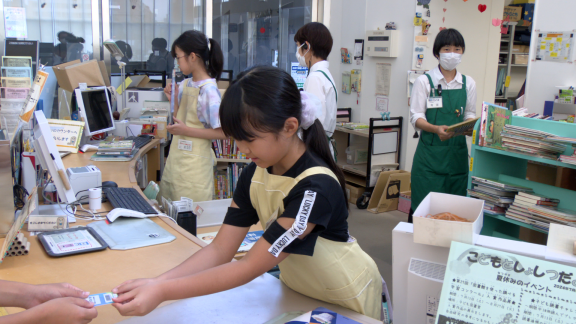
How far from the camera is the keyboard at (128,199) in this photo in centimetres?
218

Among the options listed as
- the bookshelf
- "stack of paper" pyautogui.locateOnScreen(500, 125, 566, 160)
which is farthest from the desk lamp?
the bookshelf

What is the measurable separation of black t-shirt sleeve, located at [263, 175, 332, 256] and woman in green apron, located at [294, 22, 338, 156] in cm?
203

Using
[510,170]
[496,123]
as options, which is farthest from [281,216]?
[510,170]

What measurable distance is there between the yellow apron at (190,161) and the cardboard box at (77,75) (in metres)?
1.52

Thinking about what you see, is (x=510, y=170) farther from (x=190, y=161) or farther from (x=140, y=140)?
(x=140, y=140)

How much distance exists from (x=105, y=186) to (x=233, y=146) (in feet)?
6.26

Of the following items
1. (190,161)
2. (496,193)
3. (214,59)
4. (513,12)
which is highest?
(513,12)

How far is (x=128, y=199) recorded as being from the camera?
230cm

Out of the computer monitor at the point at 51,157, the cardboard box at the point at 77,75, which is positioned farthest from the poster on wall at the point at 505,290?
the cardboard box at the point at 77,75

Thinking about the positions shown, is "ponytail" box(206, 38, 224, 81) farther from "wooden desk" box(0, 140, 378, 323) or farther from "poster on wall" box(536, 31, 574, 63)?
"poster on wall" box(536, 31, 574, 63)

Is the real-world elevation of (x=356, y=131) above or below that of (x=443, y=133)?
below

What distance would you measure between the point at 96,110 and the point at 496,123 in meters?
2.99

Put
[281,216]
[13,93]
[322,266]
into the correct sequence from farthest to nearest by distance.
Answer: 1. [13,93]
2. [322,266]
3. [281,216]

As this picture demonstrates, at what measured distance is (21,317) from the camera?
1.02 metres
